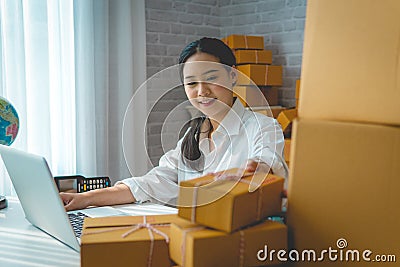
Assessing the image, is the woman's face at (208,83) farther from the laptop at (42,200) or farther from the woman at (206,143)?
the laptop at (42,200)

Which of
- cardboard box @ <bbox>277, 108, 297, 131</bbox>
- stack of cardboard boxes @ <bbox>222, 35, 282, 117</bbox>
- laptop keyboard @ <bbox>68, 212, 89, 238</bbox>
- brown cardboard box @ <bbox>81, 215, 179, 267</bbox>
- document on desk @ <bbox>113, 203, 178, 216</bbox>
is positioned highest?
stack of cardboard boxes @ <bbox>222, 35, 282, 117</bbox>

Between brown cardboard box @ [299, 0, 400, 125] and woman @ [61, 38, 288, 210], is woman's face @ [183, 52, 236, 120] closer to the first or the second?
woman @ [61, 38, 288, 210]

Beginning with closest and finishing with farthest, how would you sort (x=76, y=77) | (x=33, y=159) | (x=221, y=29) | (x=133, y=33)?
(x=33, y=159) → (x=76, y=77) → (x=133, y=33) → (x=221, y=29)

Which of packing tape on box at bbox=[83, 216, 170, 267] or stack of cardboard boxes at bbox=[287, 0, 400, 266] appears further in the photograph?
packing tape on box at bbox=[83, 216, 170, 267]

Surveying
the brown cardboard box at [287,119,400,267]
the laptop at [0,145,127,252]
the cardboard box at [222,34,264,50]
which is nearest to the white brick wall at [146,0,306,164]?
the cardboard box at [222,34,264,50]

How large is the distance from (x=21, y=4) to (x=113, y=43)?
2.01 ft

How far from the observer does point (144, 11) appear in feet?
11.2

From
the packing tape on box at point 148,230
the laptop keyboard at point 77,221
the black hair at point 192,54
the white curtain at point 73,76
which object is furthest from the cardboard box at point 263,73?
the packing tape on box at point 148,230

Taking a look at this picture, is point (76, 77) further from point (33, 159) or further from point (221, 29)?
point (33, 159)

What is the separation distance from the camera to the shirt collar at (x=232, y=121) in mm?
1854

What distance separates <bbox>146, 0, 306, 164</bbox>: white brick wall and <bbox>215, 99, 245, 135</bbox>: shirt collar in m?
1.37

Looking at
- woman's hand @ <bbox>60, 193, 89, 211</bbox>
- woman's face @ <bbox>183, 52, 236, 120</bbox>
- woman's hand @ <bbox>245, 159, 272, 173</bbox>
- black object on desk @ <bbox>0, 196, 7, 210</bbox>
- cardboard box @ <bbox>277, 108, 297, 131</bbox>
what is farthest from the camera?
cardboard box @ <bbox>277, 108, 297, 131</bbox>

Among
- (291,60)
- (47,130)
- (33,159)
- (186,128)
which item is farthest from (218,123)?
(291,60)

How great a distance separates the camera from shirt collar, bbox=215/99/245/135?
1.85 meters
